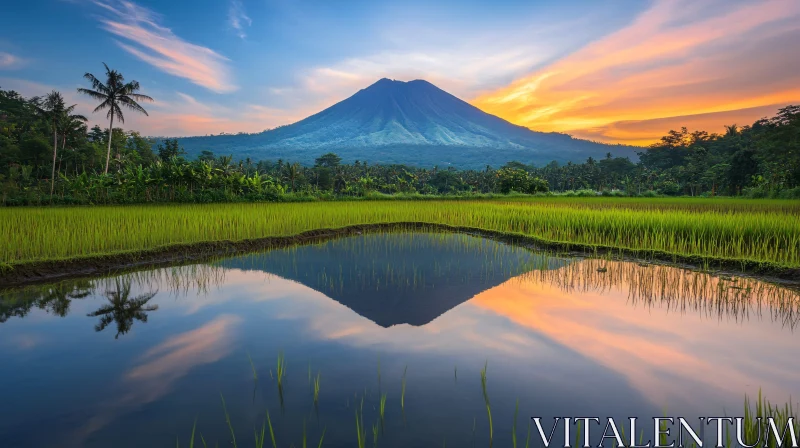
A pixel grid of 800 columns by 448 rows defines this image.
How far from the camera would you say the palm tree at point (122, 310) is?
14.3 feet

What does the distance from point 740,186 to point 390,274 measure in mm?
42208

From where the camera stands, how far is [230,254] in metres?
8.42

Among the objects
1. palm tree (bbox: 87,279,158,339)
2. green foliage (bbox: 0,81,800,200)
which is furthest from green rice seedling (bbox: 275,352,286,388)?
green foliage (bbox: 0,81,800,200)

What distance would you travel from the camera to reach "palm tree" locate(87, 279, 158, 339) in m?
4.36

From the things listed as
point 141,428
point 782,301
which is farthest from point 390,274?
point 782,301

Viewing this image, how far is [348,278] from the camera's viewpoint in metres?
6.55

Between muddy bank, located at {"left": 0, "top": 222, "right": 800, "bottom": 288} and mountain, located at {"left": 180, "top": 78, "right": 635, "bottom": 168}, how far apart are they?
137233 mm

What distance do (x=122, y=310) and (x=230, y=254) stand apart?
3642 millimetres

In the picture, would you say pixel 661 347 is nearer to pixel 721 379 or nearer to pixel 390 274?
pixel 721 379

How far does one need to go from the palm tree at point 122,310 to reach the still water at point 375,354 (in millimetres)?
31

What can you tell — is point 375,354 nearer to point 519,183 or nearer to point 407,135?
point 519,183

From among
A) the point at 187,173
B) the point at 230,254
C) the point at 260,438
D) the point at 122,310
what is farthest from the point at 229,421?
the point at 187,173

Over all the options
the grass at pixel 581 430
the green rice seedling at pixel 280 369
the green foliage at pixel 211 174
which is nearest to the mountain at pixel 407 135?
the green foliage at pixel 211 174

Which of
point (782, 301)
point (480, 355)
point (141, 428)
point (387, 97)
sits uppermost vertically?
point (387, 97)
